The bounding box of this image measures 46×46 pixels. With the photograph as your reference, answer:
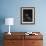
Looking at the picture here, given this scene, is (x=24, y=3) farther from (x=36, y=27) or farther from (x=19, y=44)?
(x=19, y=44)

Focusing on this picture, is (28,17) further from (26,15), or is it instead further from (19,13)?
(19,13)

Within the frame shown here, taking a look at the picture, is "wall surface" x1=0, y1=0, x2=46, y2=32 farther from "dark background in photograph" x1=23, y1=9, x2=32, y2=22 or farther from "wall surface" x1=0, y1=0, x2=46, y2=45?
"dark background in photograph" x1=23, y1=9, x2=32, y2=22

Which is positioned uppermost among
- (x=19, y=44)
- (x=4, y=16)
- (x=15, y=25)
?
(x=4, y=16)

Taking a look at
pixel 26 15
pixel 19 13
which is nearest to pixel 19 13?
pixel 19 13

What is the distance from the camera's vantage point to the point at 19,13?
14.8 ft

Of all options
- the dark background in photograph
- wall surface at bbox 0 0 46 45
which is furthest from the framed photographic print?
wall surface at bbox 0 0 46 45

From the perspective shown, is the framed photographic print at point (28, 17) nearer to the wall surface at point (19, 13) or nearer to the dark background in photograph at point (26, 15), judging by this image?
the dark background in photograph at point (26, 15)

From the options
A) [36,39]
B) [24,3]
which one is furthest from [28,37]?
[24,3]

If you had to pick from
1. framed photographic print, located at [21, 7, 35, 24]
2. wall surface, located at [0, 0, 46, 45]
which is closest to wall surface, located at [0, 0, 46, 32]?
wall surface, located at [0, 0, 46, 45]

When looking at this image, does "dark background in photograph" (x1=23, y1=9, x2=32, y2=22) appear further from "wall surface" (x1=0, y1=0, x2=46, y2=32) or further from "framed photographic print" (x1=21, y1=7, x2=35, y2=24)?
"wall surface" (x1=0, y1=0, x2=46, y2=32)

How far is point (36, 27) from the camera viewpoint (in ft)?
14.9

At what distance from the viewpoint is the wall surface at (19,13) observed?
177 inches

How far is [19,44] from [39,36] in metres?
0.65

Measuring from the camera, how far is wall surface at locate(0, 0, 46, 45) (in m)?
4.49
